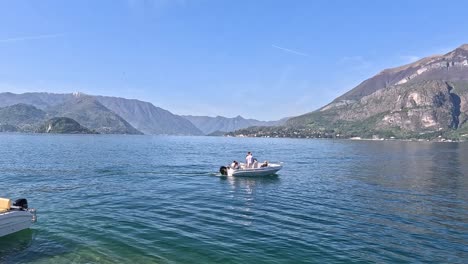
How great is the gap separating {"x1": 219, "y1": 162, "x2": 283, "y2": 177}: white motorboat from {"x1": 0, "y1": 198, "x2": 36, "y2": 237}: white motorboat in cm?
3426

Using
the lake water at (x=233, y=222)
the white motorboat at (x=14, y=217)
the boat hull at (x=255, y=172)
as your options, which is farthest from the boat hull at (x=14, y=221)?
the boat hull at (x=255, y=172)

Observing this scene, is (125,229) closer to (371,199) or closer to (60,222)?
(60,222)

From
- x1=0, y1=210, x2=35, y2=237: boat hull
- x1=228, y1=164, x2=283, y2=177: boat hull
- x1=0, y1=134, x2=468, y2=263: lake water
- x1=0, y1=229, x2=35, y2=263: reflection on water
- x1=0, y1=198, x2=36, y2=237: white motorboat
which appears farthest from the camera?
x1=228, y1=164, x2=283, y2=177: boat hull

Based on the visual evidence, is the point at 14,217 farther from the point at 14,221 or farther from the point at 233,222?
the point at 233,222

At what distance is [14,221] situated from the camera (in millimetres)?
22094

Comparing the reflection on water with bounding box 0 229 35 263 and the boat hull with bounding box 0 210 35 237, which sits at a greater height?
the boat hull with bounding box 0 210 35 237

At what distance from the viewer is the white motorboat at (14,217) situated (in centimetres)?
2139

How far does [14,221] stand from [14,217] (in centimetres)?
27

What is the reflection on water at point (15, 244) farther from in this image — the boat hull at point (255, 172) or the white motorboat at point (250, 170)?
the boat hull at point (255, 172)

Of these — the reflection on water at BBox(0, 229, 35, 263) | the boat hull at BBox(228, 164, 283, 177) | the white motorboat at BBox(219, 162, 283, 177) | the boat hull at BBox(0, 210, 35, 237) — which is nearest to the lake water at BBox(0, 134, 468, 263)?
the reflection on water at BBox(0, 229, 35, 263)

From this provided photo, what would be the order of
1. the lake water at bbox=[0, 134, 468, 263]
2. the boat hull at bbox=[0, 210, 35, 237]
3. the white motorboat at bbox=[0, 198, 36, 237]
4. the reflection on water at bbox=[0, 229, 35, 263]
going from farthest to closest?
the white motorboat at bbox=[0, 198, 36, 237] → the boat hull at bbox=[0, 210, 35, 237] → the lake water at bbox=[0, 134, 468, 263] → the reflection on water at bbox=[0, 229, 35, 263]

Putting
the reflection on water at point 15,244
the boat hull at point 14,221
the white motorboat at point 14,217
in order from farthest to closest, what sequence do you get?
the white motorboat at point 14,217
the boat hull at point 14,221
the reflection on water at point 15,244

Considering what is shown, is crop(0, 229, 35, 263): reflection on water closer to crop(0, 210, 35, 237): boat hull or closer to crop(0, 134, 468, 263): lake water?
crop(0, 134, 468, 263): lake water

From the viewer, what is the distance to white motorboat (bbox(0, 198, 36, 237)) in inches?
842
